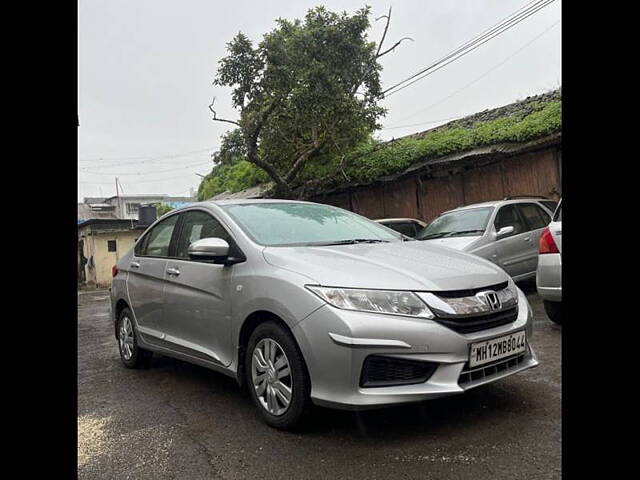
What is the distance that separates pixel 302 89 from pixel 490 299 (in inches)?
434

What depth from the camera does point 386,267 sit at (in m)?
2.94

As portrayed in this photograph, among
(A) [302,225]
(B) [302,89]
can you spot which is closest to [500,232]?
(A) [302,225]

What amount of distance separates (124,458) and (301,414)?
102 centimetres

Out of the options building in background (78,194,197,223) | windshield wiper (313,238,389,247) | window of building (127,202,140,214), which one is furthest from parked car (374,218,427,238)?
window of building (127,202,140,214)

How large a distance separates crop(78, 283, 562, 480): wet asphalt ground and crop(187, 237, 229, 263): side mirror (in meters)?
1.06

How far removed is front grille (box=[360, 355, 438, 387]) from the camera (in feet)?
8.66

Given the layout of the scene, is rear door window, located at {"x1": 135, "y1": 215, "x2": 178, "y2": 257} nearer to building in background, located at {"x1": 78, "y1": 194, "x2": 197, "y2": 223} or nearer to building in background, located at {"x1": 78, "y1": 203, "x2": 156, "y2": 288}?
building in background, located at {"x1": 78, "y1": 203, "x2": 156, "y2": 288}

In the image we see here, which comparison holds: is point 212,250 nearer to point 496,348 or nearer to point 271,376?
point 271,376

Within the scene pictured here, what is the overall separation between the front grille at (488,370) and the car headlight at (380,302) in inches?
14.7

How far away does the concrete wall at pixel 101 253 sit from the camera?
18.8 meters

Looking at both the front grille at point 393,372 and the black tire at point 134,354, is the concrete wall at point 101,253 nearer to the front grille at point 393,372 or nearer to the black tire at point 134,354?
the black tire at point 134,354
